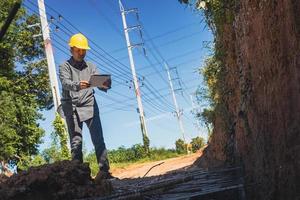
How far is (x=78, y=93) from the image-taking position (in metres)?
8.47

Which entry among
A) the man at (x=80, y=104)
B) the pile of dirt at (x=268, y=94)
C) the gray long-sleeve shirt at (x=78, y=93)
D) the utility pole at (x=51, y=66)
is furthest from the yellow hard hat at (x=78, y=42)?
the utility pole at (x=51, y=66)

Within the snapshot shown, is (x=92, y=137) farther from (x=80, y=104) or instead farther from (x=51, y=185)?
(x=51, y=185)

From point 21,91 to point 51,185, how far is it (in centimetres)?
3476

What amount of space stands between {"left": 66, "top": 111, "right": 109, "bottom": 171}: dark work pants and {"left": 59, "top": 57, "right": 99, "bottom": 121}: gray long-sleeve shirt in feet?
0.35

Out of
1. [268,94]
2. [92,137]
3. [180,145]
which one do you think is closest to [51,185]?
[268,94]

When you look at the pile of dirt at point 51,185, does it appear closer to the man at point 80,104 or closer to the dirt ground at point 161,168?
the man at point 80,104

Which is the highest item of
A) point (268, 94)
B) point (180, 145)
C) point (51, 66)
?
point (51, 66)

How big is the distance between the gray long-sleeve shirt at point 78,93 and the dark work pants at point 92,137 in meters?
0.11

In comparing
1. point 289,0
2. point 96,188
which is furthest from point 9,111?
point 289,0

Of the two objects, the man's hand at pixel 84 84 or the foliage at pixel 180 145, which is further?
the foliage at pixel 180 145

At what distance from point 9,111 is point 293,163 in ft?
103

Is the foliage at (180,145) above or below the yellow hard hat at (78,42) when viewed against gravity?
above

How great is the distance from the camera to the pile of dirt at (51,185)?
5.45 metres

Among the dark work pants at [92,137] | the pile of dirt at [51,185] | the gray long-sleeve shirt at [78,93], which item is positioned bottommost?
the pile of dirt at [51,185]
